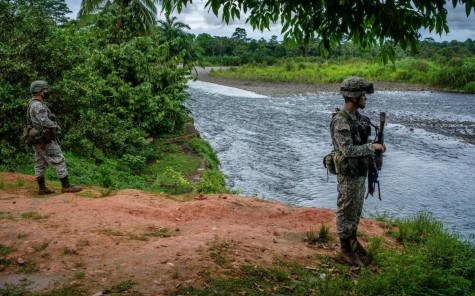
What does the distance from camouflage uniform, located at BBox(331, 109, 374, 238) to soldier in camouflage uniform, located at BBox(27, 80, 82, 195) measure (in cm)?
481

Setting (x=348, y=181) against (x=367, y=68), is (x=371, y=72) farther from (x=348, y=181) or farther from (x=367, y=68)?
(x=348, y=181)

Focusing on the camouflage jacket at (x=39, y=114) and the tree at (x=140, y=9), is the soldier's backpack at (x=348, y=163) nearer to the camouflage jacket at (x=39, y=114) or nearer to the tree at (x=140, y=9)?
the camouflage jacket at (x=39, y=114)

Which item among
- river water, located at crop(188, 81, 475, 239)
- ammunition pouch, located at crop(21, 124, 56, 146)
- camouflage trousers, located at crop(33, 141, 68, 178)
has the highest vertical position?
ammunition pouch, located at crop(21, 124, 56, 146)

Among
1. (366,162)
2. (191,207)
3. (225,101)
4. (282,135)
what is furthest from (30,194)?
(225,101)

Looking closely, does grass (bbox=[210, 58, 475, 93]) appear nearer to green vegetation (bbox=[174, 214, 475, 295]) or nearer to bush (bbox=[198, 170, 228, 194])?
bush (bbox=[198, 170, 228, 194])

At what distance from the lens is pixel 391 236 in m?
7.00

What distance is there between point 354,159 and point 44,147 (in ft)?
17.3

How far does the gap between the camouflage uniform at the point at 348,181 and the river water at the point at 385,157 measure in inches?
165

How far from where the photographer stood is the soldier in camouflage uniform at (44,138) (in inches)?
296

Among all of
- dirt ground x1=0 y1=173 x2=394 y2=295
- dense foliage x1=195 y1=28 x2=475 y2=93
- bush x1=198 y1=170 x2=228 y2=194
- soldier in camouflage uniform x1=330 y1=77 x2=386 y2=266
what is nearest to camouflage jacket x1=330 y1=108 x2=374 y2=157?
soldier in camouflage uniform x1=330 y1=77 x2=386 y2=266

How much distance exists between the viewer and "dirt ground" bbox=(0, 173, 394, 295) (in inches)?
→ 183

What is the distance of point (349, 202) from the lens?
17.1 ft

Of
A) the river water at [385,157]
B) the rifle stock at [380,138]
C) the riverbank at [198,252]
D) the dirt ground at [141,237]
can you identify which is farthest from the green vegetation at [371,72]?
the rifle stock at [380,138]

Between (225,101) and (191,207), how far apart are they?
2926 centimetres
